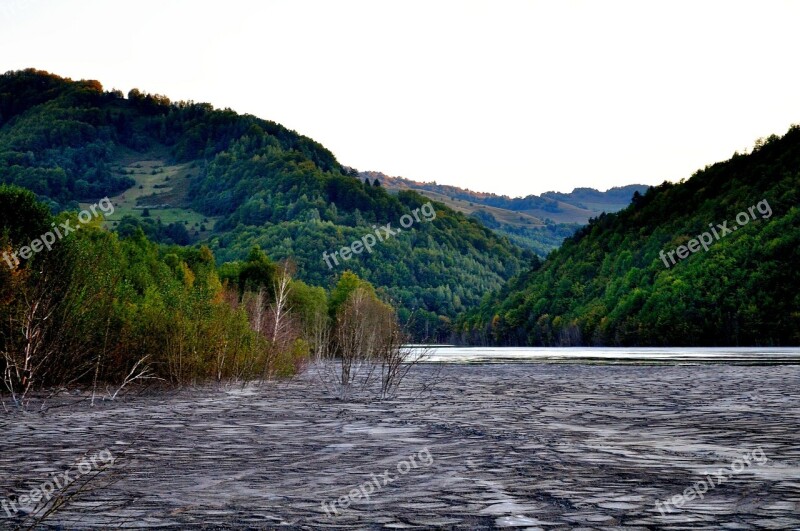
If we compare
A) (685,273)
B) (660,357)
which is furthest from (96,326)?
(685,273)

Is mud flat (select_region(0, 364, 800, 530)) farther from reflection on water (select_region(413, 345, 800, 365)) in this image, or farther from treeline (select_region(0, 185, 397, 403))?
reflection on water (select_region(413, 345, 800, 365))

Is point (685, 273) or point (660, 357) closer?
point (660, 357)

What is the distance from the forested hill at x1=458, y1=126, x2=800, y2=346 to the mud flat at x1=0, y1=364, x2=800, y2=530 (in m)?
102

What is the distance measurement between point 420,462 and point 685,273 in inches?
5095

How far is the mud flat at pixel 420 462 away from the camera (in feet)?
32.1

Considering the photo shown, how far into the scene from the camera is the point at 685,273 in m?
136

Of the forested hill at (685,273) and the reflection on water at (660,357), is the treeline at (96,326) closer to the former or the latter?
the reflection on water at (660,357)

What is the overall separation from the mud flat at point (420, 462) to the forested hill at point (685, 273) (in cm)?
10198

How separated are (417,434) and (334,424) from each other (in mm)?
2874

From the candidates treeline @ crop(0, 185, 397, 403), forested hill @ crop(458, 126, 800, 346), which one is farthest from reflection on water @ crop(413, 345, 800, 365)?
forested hill @ crop(458, 126, 800, 346)

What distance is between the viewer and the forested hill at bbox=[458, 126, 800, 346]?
12156cm

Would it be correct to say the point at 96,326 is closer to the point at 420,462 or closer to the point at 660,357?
the point at 420,462

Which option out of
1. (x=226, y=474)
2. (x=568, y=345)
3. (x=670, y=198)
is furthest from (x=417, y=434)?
(x=670, y=198)

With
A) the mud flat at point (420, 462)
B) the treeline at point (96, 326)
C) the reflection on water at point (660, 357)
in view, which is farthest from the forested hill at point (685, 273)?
the mud flat at point (420, 462)
